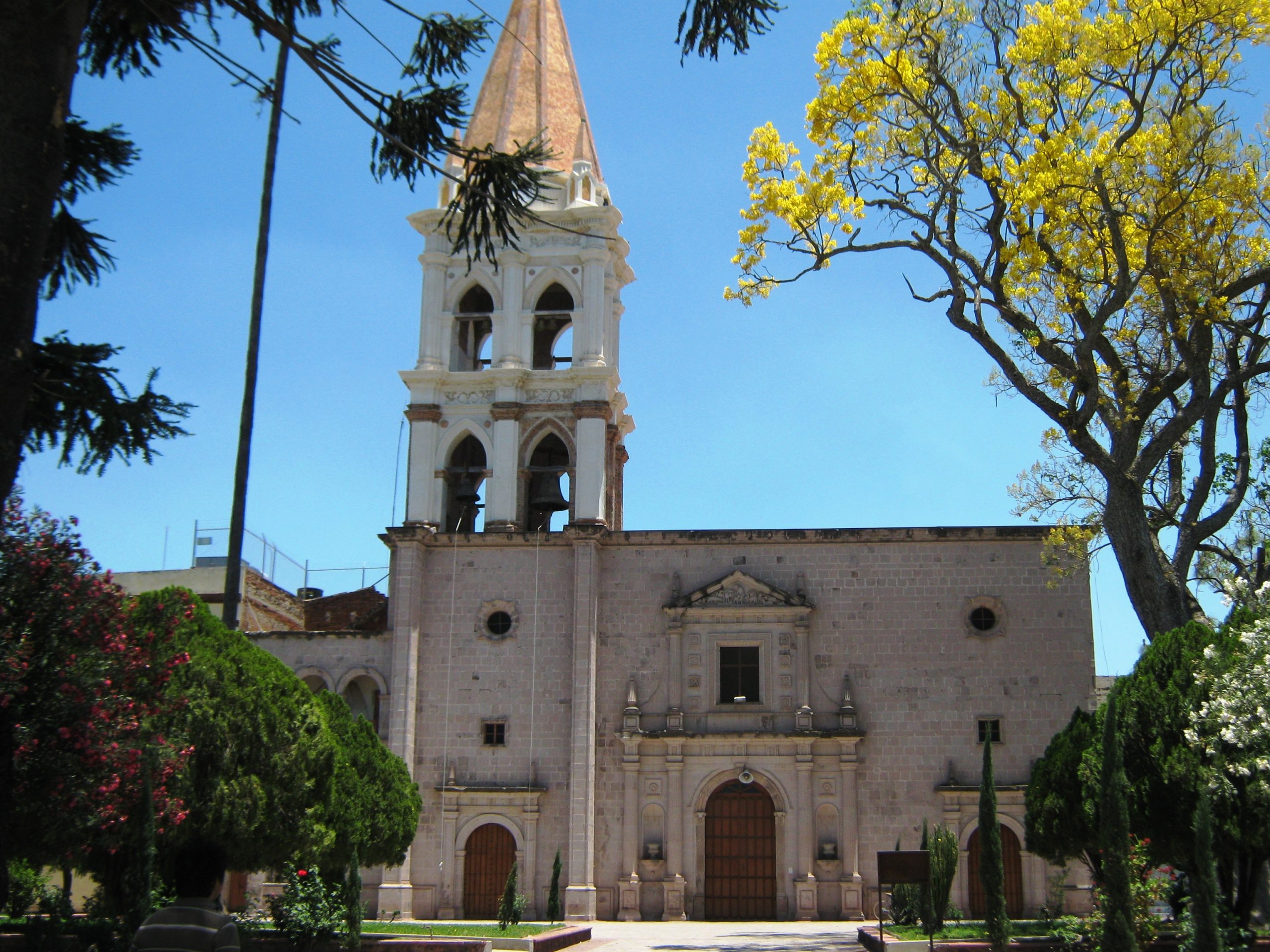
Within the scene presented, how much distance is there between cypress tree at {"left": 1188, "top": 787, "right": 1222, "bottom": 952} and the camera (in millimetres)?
13680

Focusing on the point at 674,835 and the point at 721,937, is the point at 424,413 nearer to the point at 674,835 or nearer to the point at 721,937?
the point at 674,835

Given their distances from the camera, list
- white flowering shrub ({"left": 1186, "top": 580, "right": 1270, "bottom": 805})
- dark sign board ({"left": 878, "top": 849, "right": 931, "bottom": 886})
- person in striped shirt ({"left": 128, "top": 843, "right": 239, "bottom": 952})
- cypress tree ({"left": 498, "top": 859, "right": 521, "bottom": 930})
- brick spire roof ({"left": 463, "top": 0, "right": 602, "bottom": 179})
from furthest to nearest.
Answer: brick spire roof ({"left": 463, "top": 0, "right": 602, "bottom": 179}) < cypress tree ({"left": 498, "top": 859, "right": 521, "bottom": 930}) < dark sign board ({"left": 878, "top": 849, "right": 931, "bottom": 886}) < white flowering shrub ({"left": 1186, "top": 580, "right": 1270, "bottom": 805}) < person in striped shirt ({"left": 128, "top": 843, "right": 239, "bottom": 952})

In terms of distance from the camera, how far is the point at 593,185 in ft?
106

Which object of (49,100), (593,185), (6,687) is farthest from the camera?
(593,185)

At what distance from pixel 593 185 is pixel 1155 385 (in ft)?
51.3

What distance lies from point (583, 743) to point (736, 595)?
445cm

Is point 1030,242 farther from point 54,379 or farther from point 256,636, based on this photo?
point 256,636

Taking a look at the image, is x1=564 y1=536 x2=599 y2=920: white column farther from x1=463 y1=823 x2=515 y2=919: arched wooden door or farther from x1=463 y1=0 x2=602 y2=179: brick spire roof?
x1=463 y1=0 x2=602 y2=179: brick spire roof

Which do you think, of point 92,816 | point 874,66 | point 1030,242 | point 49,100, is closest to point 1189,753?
point 1030,242

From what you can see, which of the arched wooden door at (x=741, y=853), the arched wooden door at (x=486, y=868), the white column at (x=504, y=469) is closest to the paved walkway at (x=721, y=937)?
the arched wooden door at (x=741, y=853)

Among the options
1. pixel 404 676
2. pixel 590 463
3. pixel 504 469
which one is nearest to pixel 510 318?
pixel 504 469

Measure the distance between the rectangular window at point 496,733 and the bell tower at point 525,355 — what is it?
4.16 metres

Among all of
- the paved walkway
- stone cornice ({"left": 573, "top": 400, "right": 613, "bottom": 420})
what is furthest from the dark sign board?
stone cornice ({"left": 573, "top": 400, "right": 613, "bottom": 420})

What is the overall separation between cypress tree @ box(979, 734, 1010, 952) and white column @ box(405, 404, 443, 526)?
1670cm
